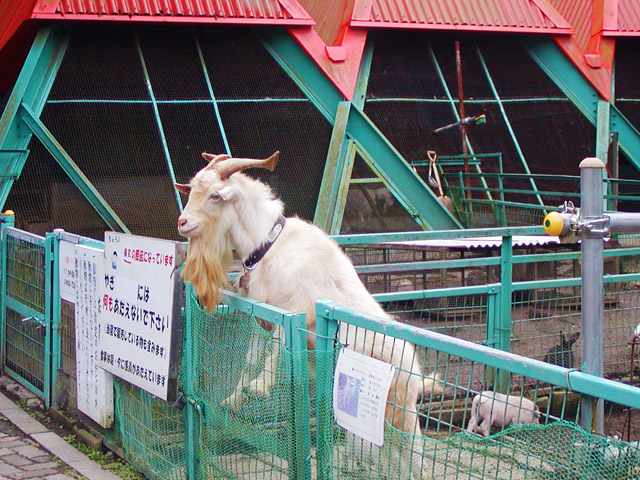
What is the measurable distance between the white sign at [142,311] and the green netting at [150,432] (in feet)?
0.61

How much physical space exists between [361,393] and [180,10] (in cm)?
936

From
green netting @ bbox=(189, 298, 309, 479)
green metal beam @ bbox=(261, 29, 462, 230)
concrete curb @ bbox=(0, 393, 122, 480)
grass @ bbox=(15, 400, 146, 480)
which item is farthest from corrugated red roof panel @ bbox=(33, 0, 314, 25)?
green netting @ bbox=(189, 298, 309, 479)

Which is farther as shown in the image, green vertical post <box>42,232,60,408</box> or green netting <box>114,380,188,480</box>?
green vertical post <box>42,232,60,408</box>

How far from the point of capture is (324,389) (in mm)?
3572

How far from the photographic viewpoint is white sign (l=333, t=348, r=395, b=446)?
307cm

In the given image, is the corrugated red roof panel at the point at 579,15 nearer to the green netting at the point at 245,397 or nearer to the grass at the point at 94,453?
the grass at the point at 94,453

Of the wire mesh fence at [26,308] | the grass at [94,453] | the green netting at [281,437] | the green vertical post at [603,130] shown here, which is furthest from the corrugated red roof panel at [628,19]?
the green netting at [281,437]

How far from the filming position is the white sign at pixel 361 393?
3.07m

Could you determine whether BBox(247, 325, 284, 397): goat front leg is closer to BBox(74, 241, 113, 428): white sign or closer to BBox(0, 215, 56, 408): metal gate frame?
BBox(74, 241, 113, 428): white sign

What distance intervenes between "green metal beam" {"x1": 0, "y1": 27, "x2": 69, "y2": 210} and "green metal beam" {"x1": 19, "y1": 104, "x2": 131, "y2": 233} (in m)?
0.13

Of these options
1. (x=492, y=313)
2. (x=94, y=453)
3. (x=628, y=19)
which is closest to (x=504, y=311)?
(x=492, y=313)

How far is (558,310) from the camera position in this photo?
288 inches

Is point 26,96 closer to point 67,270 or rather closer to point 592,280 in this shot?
point 67,270

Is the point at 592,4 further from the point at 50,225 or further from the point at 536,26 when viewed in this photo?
the point at 50,225
